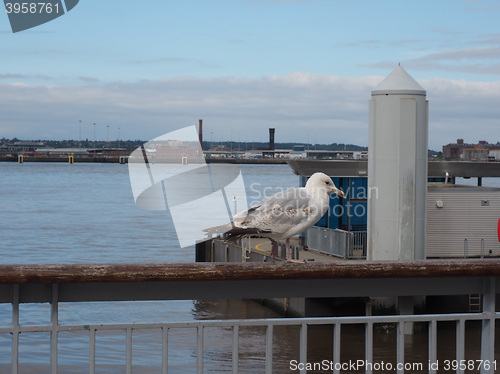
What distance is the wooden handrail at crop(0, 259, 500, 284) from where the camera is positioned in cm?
391

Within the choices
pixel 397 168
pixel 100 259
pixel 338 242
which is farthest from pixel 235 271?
pixel 100 259

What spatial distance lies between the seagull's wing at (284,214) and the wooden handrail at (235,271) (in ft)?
6.23

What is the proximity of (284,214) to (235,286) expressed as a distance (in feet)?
6.72

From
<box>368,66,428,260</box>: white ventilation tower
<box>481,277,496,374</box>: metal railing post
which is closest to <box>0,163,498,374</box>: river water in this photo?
<box>368,66,428,260</box>: white ventilation tower

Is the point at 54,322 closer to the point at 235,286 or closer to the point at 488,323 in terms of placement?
the point at 235,286

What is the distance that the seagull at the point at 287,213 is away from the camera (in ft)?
20.3

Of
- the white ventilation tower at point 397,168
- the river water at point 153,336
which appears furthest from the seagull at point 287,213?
the white ventilation tower at point 397,168

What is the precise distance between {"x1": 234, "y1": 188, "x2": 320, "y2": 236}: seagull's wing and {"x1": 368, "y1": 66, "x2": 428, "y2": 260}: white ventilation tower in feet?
44.7

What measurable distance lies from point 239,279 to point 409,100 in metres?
16.1

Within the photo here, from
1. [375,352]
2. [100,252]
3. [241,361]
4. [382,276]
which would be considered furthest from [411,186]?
[100,252]

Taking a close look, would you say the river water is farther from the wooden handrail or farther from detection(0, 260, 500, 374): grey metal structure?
the wooden handrail

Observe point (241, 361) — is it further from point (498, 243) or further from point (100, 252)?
point (100, 252)

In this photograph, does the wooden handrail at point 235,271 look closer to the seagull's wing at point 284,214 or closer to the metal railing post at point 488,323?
the metal railing post at point 488,323

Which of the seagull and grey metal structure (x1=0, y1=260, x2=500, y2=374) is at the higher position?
the seagull
